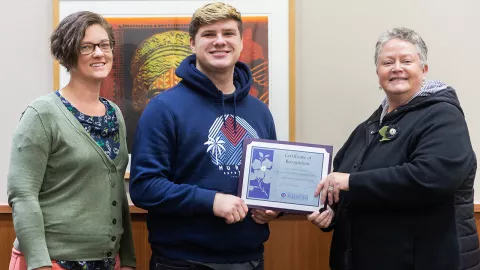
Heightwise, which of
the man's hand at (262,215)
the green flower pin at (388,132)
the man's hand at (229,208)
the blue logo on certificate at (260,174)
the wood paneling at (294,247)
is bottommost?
the wood paneling at (294,247)

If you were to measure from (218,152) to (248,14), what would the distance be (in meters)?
0.90

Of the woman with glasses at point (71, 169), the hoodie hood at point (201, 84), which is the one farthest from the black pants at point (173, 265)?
the hoodie hood at point (201, 84)

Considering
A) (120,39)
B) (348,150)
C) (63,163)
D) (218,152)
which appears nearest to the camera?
(63,163)

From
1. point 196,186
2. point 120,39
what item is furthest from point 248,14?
point 196,186

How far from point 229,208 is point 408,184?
619 mm

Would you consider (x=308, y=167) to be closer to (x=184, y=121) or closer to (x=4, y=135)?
(x=184, y=121)

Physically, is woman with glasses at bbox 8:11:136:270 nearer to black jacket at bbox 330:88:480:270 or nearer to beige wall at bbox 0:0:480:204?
beige wall at bbox 0:0:480:204

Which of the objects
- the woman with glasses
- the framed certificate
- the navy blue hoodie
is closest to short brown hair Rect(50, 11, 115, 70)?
the woman with glasses

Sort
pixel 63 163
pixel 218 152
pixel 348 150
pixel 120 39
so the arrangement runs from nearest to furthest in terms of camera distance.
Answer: pixel 63 163 → pixel 218 152 → pixel 348 150 → pixel 120 39

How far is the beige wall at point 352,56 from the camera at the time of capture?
2391 mm

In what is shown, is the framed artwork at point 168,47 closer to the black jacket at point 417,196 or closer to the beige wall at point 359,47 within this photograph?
the beige wall at point 359,47

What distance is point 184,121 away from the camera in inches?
68.4

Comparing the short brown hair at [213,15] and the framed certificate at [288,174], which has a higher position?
the short brown hair at [213,15]

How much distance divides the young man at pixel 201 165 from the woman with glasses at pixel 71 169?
13 centimetres
